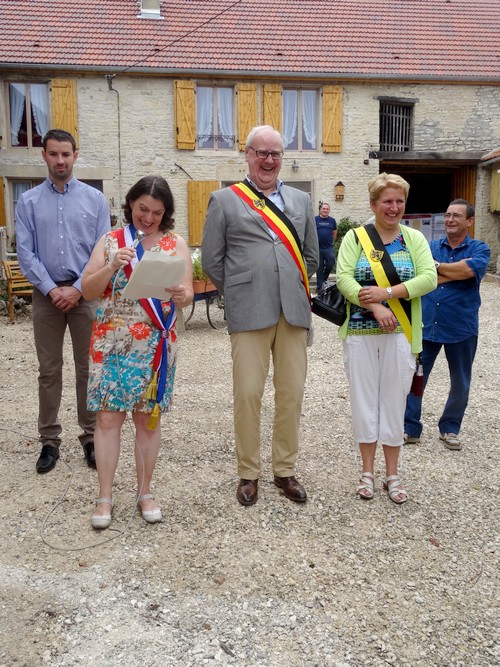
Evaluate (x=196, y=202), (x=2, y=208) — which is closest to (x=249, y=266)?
(x=196, y=202)

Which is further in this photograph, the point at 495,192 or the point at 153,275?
the point at 495,192

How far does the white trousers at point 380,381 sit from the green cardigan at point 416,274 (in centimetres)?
10

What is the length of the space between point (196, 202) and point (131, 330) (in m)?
13.0

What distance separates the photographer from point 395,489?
11.8ft

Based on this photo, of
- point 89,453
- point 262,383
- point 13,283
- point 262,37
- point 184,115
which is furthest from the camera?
point 262,37

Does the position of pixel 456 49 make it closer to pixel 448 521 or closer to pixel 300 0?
pixel 300 0

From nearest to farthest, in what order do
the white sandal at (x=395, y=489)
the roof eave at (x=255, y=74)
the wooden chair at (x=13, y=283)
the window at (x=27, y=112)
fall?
the white sandal at (x=395, y=489) → the wooden chair at (x=13, y=283) → the roof eave at (x=255, y=74) → the window at (x=27, y=112)

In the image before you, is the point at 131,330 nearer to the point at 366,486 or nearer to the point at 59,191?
the point at 59,191

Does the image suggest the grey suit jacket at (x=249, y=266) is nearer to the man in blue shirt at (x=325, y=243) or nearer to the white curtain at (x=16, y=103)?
the man in blue shirt at (x=325, y=243)

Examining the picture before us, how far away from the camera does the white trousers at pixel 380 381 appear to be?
353 centimetres

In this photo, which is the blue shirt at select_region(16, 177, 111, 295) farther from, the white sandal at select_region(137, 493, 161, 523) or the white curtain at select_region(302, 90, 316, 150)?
the white curtain at select_region(302, 90, 316, 150)

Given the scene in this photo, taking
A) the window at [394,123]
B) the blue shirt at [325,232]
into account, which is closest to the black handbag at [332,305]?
the blue shirt at [325,232]

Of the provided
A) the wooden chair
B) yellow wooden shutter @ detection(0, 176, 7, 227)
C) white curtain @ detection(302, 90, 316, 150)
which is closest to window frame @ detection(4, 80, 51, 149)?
yellow wooden shutter @ detection(0, 176, 7, 227)

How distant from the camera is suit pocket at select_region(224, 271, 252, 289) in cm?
336
